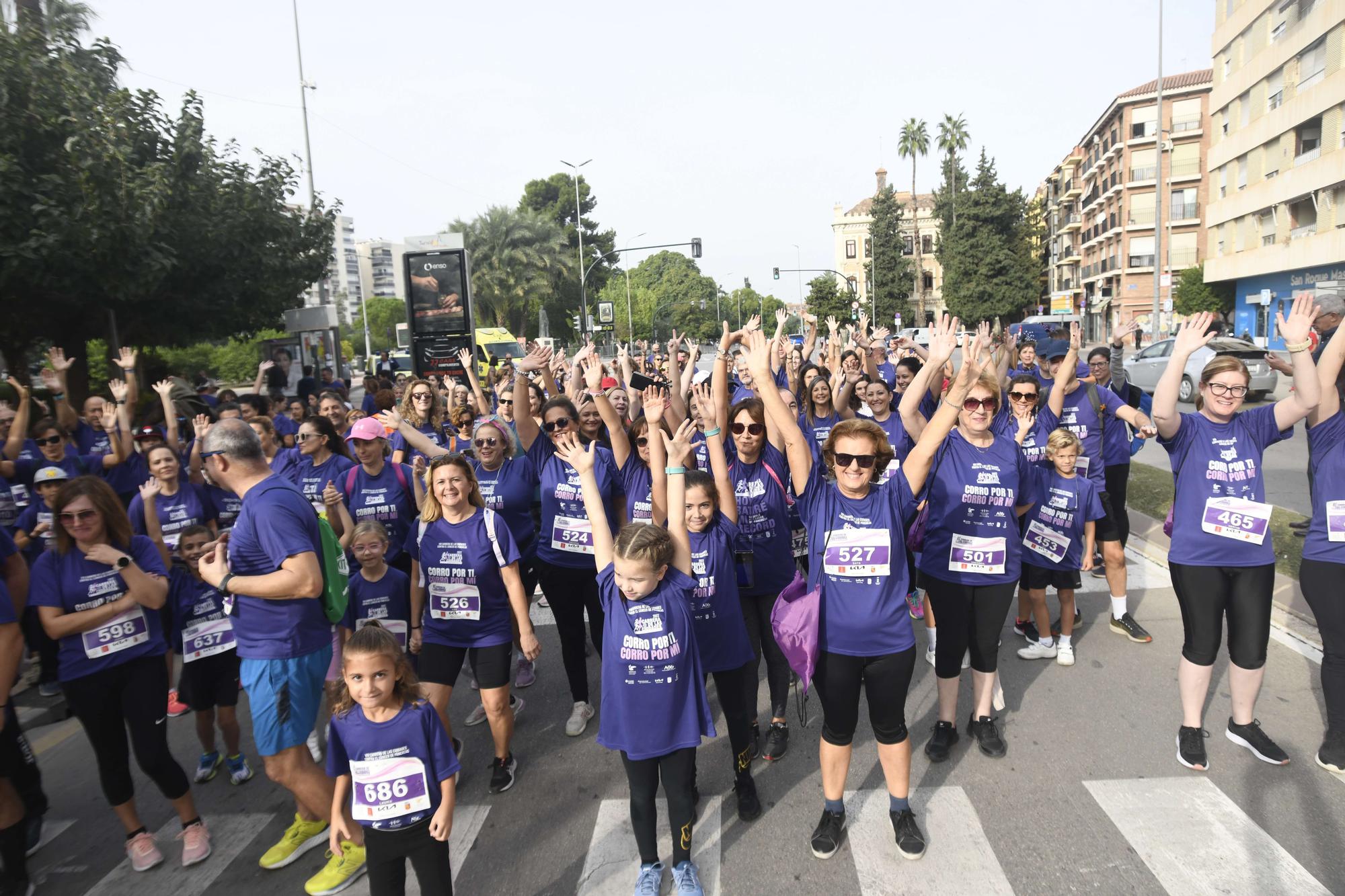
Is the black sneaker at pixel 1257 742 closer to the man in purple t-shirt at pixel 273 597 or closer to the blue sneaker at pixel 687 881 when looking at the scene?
the blue sneaker at pixel 687 881

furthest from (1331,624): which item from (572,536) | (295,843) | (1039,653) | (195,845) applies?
(195,845)

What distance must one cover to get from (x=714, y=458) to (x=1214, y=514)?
2.48 meters

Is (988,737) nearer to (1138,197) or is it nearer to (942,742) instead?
(942,742)

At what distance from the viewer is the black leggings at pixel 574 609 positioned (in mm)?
4957

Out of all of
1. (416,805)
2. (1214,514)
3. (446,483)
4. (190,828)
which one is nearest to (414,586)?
(446,483)

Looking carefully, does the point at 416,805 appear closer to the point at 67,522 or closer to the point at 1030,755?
the point at 67,522

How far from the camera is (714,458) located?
3.93 meters

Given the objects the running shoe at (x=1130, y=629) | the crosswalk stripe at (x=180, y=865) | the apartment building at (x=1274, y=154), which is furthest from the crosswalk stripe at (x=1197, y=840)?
the apartment building at (x=1274, y=154)

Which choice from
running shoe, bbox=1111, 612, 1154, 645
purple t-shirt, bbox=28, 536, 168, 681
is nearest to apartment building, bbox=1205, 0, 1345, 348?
running shoe, bbox=1111, 612, 1154, 645

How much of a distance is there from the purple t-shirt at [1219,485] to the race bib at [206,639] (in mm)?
4843

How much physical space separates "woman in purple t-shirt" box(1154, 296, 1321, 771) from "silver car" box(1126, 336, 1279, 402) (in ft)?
40.9

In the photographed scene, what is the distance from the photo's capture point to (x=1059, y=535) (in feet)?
17.6

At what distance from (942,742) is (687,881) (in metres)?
1.72

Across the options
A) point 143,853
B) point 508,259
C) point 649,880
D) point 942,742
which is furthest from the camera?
point 508,259
